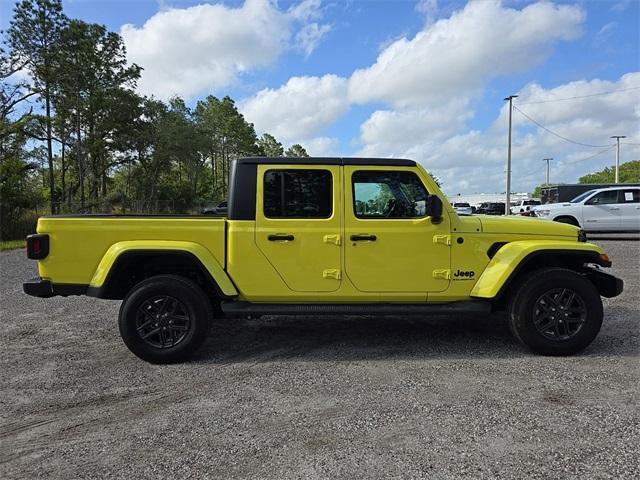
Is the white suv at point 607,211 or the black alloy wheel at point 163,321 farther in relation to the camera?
the white suv at point 607,211

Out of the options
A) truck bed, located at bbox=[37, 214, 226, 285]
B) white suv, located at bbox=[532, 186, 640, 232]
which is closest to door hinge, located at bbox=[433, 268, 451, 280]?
truck bed, located at bbox=[37, 214, 226, 285]

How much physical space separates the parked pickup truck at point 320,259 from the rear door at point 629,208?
12069 millimetres

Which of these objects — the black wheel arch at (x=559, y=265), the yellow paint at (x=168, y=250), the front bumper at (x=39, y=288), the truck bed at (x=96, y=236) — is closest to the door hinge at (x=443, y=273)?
the black wheel arch at (x=559, y=265)

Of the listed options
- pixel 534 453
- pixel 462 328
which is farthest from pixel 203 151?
pixel 534 453

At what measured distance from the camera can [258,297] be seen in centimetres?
441

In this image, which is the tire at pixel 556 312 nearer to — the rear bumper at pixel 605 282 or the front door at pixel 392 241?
the rear bumper at pixel 605 282

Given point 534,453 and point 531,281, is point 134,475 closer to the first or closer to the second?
point 534,453

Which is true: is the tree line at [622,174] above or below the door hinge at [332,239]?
above

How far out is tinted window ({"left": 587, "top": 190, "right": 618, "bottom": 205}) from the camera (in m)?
14.7

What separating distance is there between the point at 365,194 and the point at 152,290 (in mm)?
2220

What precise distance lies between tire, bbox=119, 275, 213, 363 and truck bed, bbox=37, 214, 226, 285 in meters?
0.43

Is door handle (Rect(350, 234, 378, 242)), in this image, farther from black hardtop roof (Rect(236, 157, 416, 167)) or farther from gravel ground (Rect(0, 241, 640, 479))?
gravel ground (Rect(0, 241, 640, 479))

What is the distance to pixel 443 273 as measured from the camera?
14.4 feet

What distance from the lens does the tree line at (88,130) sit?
2230cm
